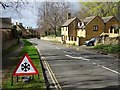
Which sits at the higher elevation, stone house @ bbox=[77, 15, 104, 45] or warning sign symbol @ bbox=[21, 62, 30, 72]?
stone house @ bbox=[77, 15, 104, 45]

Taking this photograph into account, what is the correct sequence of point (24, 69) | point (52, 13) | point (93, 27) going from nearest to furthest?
point (24, 69) → point (93, 27) → point (52, 13)

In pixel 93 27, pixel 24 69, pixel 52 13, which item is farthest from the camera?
pixel 52 13

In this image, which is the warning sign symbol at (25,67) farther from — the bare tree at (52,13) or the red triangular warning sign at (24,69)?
the bare tree at (52,13)

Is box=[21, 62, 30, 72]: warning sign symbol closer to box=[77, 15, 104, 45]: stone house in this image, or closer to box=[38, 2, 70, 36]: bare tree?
box=[77, 15, 104, 45]: stone house

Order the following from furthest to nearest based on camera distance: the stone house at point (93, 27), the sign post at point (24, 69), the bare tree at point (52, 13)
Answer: the bare tree at point (52, 13) → the stone house at point (93, 27) → the sign post at point (24, 69)

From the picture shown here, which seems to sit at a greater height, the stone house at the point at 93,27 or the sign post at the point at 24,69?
the stone house at the point at 93,27

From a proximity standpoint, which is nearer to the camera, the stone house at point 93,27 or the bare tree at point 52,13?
the stone house at point 93,27

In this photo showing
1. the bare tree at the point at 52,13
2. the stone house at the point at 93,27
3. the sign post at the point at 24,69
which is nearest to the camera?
the sign post at the point at 24,69

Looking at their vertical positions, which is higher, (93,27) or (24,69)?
(93,27)

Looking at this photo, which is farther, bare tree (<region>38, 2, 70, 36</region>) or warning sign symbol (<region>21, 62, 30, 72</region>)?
bare tree (<region>38, 2, 70, 36</region>)

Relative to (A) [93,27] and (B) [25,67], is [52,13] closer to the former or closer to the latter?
(A) [93,27]

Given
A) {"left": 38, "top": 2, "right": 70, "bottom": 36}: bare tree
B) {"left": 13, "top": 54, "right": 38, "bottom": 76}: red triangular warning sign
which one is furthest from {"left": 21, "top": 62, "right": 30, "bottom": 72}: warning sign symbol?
{"left": 38, "top": 2, "right": 70, "bottom": 36}: bare tree

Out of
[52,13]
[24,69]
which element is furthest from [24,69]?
[52,13]

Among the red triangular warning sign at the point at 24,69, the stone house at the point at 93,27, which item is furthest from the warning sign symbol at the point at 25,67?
the stone house at the point at 93,27
